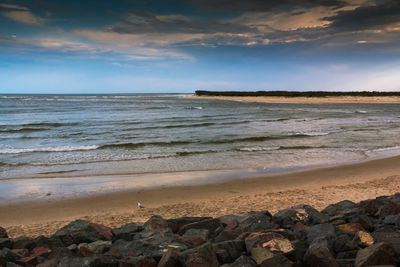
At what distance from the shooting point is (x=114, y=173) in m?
11.9

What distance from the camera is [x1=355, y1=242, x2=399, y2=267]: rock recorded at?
3561 mm

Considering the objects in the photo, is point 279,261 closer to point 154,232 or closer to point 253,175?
point 154,232

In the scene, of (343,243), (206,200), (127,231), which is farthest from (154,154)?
(343,243)

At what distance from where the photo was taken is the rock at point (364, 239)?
14.5 feet

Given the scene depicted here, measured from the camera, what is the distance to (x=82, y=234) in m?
5.28

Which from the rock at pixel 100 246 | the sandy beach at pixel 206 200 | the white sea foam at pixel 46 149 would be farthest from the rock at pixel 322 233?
the white sea foam at pixel 46 149

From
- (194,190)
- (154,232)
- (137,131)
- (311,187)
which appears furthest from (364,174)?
(137,131)

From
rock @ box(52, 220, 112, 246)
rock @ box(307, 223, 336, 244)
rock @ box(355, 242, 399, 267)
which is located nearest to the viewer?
rock @ box(355, 242, 399, 267)

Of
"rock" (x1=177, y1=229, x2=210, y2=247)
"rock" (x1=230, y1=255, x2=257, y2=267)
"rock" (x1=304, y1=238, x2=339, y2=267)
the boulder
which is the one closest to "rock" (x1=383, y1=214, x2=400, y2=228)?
the boulder

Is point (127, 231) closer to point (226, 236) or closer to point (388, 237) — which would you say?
point (226, 236)

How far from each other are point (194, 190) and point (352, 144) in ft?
41.4

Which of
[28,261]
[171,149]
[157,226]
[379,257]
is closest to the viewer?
[379,257]

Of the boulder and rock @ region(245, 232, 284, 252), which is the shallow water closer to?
the boulder

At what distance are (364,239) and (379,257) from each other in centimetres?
96
